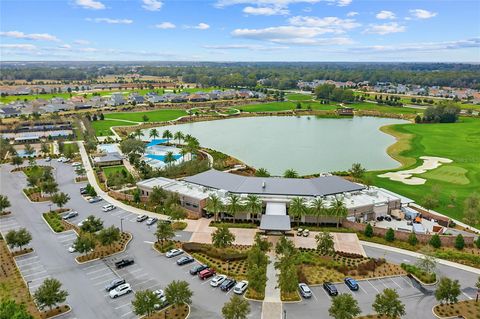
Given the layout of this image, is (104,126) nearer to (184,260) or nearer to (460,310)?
(184,260)

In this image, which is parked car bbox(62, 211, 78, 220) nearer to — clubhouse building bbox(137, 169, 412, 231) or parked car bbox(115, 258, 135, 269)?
clubhouse building bbox(137, 169, 412, 231)

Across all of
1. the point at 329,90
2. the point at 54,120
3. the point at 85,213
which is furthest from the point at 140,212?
the point at 329,90

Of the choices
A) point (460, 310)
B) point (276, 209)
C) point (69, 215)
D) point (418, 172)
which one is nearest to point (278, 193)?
point (276, 209)

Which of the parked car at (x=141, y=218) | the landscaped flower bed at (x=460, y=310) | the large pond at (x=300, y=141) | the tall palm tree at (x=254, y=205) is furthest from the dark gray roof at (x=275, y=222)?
the large pond at (x=300, y=141)

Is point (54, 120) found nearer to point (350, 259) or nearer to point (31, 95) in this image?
point (31, 95)

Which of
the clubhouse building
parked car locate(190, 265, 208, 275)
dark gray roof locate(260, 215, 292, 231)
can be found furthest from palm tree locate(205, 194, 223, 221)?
parked car locate(190, 265, 208, 275)

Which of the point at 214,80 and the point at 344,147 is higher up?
the point at 214,80
